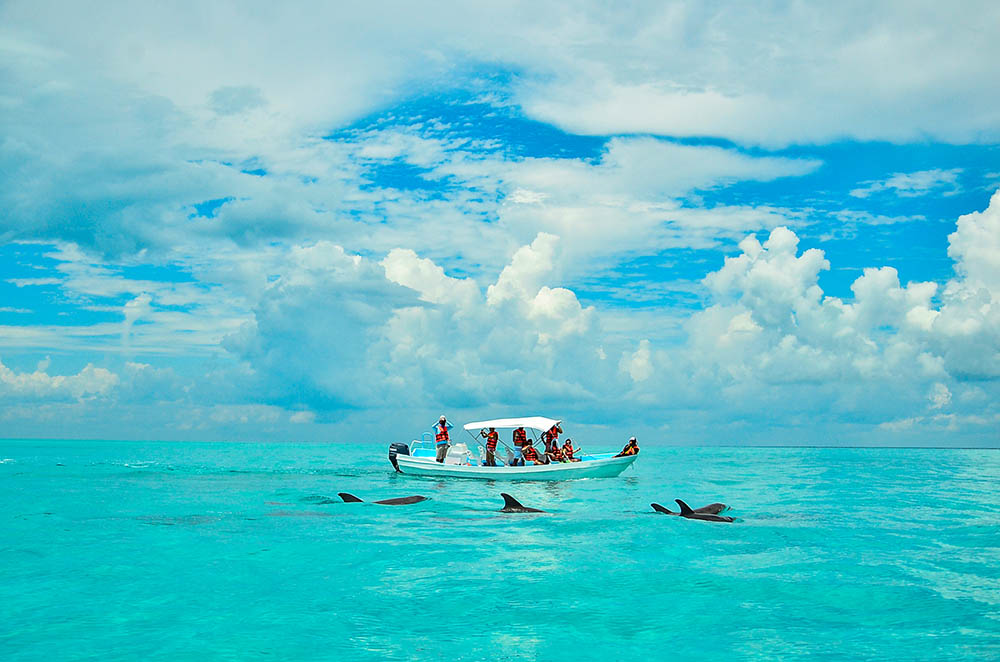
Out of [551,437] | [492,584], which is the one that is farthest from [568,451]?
[492,584]

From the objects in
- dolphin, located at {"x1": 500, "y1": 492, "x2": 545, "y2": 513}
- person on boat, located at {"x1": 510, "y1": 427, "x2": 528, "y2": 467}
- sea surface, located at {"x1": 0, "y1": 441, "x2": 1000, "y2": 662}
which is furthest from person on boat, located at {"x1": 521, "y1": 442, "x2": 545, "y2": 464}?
dolphin, located at {"x1": 500, "y1": 492, "x2": 545, "y2": 513}

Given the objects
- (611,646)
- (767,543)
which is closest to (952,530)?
(767,543)

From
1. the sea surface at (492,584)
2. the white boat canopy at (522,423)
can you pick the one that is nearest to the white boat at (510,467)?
the white boat canopy at (522,423)

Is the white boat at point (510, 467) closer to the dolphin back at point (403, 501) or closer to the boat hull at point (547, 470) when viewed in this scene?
the boat hull at point (547, 470)

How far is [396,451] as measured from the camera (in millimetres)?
54844

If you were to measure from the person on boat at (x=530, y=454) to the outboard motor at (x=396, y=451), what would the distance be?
434 inches

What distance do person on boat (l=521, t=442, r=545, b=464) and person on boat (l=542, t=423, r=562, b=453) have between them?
889 mm

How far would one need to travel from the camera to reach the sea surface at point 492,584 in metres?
14.4

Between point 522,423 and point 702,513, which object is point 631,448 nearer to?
point 522,423

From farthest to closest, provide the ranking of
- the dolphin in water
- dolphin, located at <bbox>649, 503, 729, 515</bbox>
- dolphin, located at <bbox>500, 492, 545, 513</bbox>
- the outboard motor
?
the outboard motor → dolphin, located at <bbox>500, 492, 545, 513</bbox> → dolphin, located at <bbox>649, 503, 729, 515</bbox> → the dolphin in water

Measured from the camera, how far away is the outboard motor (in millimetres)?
54031

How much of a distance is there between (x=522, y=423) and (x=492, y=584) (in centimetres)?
2875

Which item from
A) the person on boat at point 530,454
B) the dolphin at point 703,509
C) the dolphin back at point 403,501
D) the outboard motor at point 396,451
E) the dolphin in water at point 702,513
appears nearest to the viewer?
the dolphin in water at point 702,513

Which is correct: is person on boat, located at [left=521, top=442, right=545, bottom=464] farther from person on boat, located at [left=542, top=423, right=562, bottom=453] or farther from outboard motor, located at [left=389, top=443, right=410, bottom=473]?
outboard motor, located at [left=389, top=443, right=410, bottom=473]
